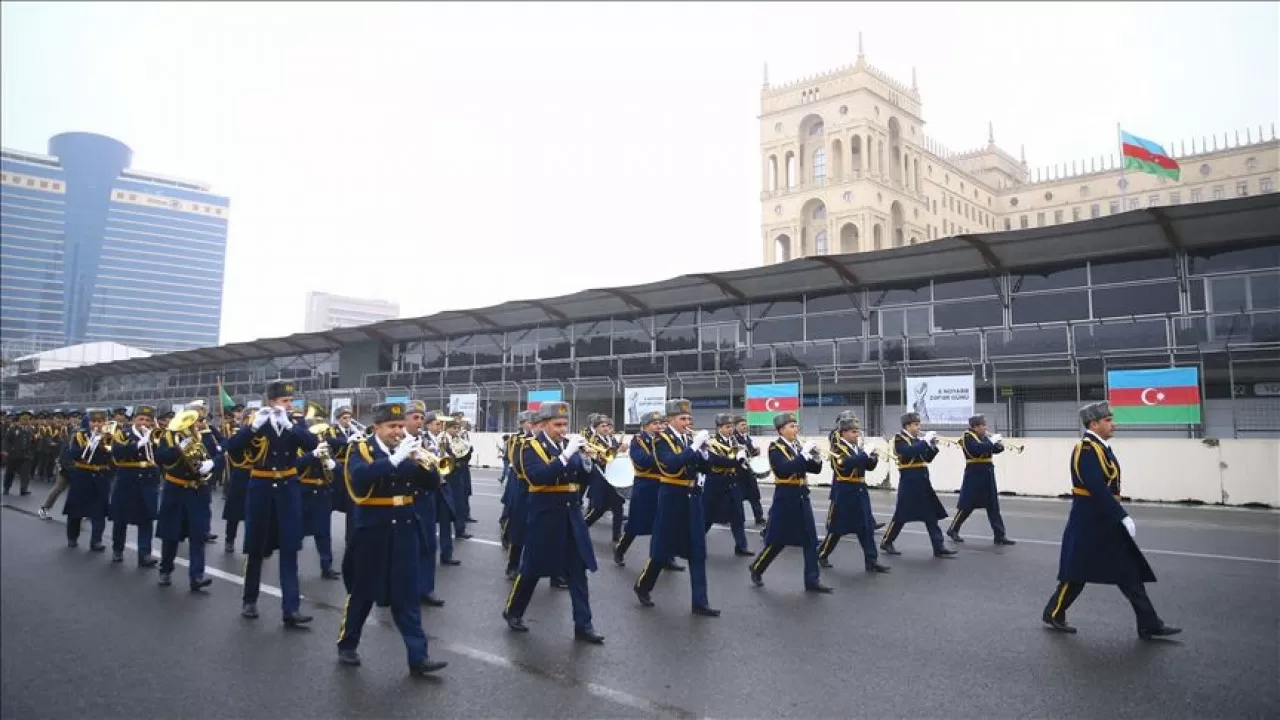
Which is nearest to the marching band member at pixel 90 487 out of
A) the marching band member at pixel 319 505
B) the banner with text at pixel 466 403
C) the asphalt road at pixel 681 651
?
the asphalt road at pixel 681 651

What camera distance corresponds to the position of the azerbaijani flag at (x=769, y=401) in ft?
69.3

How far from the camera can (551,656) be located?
558 centimetres

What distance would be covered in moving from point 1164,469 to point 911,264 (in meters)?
8.98

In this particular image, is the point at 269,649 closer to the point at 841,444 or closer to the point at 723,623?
the point at 723,623

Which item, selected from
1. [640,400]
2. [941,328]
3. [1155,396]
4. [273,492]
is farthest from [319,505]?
[941,328]

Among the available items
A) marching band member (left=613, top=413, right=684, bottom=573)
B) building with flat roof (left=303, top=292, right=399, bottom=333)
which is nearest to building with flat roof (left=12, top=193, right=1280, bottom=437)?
marching band member (left=613, top=413, right=684, bottom=573)

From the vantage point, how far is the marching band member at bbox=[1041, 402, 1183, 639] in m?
6.02

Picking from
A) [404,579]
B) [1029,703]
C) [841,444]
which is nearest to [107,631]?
[404,579]

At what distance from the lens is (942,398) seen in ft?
62.5

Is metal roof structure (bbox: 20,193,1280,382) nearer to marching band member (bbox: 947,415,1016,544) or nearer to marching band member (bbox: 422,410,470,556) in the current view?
marching band member (bbox: 947,415,1016,544)

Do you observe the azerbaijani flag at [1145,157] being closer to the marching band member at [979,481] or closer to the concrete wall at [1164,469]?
the concrete wall at [1164,469]

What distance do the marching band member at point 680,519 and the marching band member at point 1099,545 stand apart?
3.01 m

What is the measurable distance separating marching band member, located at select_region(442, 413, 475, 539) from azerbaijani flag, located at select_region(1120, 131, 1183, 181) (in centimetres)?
2463

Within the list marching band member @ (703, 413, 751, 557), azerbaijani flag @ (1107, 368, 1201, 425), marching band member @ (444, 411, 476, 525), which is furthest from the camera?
azerbaijani flag @ (1107, 368, 1201, 425)
